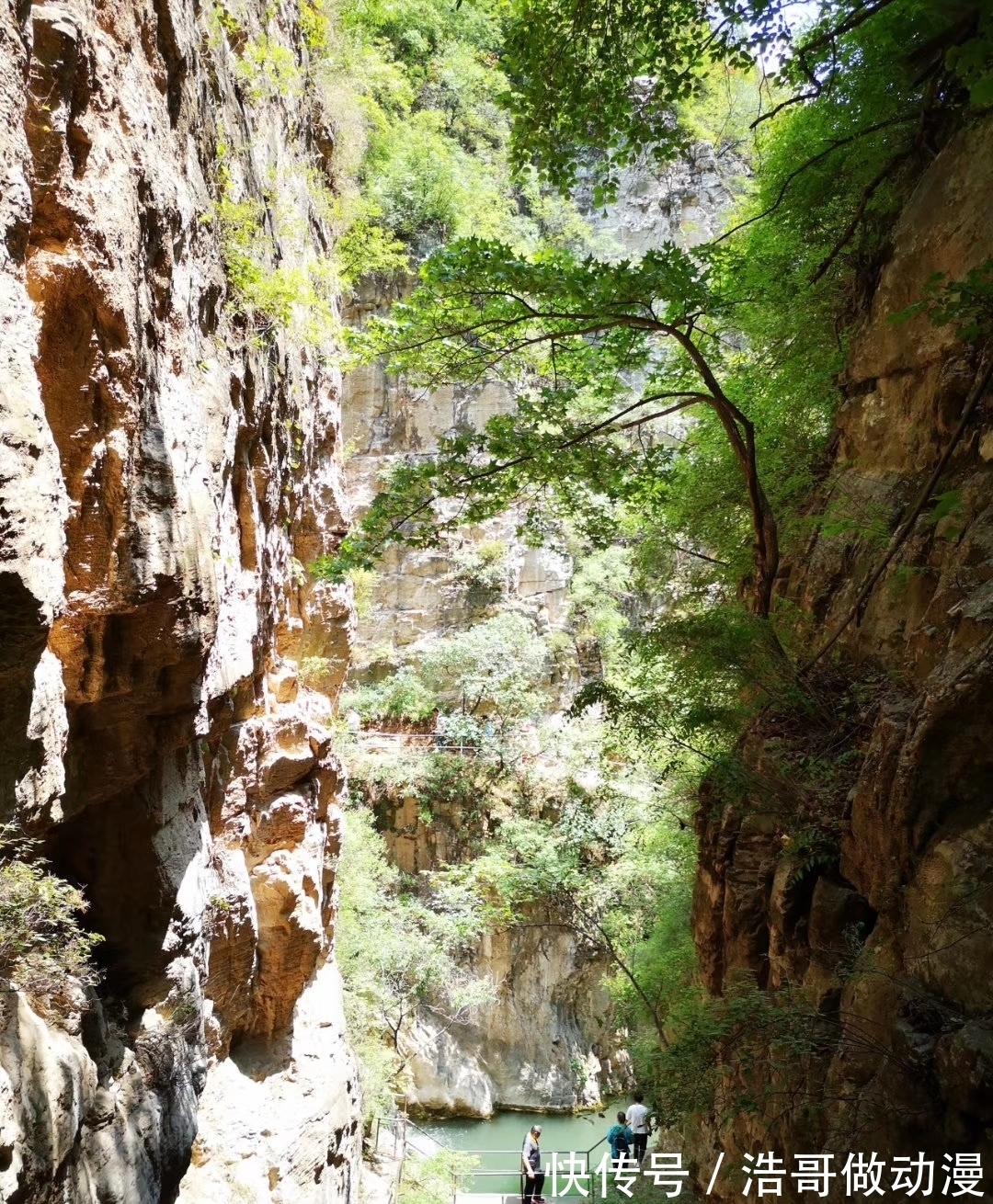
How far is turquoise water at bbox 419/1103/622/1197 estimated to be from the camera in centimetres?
1482

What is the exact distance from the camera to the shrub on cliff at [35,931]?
3.31 meters

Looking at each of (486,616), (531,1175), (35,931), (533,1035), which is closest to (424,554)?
(486,616)

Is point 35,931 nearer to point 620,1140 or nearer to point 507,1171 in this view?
point 620,1140

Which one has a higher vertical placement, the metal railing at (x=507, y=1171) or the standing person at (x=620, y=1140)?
the standing person at (x=620, y=1140)

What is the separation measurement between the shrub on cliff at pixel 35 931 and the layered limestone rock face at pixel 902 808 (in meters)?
3.51

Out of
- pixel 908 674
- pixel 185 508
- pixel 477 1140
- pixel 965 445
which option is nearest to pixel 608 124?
pixel 965 445

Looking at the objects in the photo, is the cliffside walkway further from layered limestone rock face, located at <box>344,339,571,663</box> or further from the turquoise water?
layered limestone rock face, located at <box>344,339,571,663</box>

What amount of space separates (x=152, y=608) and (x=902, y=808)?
3.95 meters

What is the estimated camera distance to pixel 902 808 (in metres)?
4.00

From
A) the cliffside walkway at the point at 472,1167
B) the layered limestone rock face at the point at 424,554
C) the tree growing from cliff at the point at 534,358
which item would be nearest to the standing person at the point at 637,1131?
the cliffside walkway at the point at 472,1167

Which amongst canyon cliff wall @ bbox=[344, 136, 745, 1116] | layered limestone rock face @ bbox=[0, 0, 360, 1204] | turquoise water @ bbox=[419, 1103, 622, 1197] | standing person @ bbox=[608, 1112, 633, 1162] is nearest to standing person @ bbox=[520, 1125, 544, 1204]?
standing person @ bbox=[608, 1112, 633, 1162]

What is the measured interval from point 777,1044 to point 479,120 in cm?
2484

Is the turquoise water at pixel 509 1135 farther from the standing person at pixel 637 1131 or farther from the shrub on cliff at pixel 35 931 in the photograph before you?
the shrub on cliff at pixel 35 931

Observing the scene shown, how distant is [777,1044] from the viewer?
4020mm
